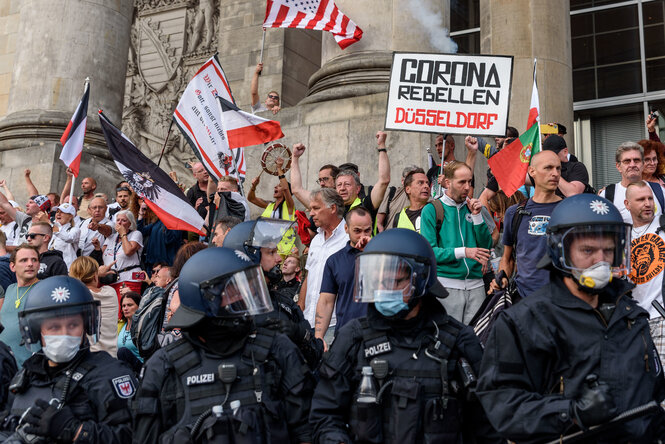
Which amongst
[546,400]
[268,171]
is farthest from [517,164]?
[546,400]

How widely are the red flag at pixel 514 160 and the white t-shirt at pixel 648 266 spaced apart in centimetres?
164

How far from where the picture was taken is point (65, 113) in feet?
42.7

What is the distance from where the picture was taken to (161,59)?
1872 centimetres

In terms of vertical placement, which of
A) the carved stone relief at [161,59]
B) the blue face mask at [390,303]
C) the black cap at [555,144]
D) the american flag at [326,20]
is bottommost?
the blue face mask at [390,303]

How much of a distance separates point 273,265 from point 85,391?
1.46 m

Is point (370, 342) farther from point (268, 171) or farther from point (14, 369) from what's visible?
point (268, 171)

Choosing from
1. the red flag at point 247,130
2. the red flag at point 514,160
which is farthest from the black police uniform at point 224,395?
the red flag at point 247,130

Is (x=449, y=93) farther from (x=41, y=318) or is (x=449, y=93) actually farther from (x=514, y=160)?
(x=41, y=318)

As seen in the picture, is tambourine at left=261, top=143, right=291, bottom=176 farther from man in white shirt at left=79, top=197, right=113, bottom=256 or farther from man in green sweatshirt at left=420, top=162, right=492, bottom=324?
man in green sweatshirt at left=420, top=162, right=492, bottom=324

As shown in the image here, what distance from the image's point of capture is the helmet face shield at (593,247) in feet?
10.9

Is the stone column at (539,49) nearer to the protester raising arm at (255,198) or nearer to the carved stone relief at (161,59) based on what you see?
the protester raising arm at (255,198)

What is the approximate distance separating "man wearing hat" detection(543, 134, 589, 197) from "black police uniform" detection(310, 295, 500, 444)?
128 inches

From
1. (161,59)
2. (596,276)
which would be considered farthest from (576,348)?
(161,59)

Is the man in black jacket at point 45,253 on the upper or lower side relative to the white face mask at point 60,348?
upper
